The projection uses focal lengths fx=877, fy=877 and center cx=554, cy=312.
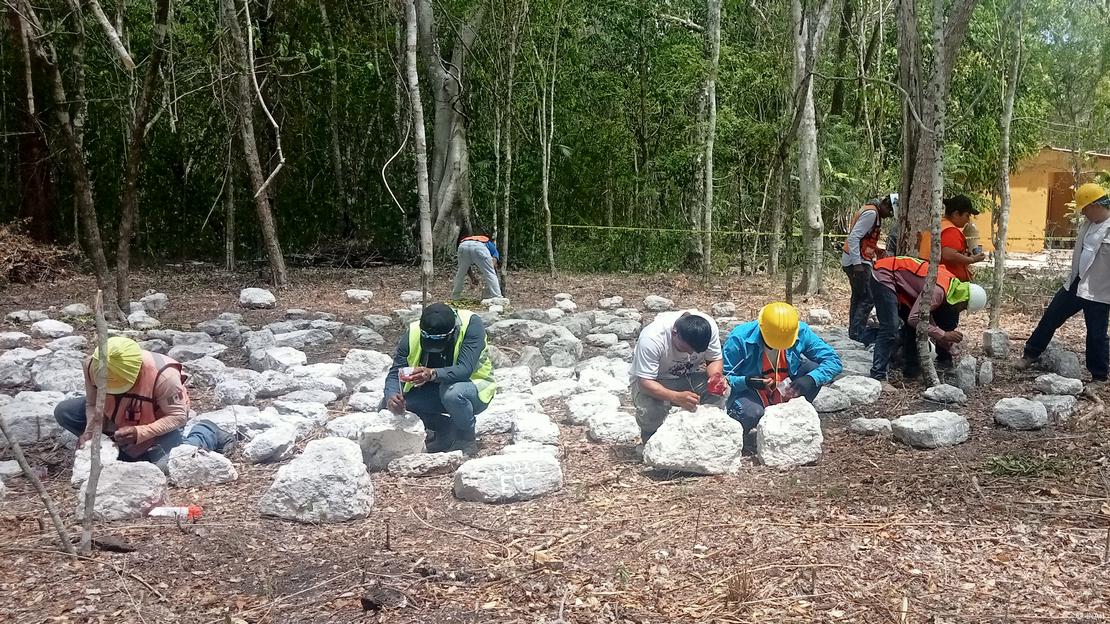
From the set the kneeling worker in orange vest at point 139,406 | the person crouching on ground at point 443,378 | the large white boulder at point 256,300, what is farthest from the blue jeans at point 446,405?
the large white boulder at point 256,300

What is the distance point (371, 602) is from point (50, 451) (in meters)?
2.89

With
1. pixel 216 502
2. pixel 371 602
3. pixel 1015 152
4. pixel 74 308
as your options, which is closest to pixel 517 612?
pixel 371 602

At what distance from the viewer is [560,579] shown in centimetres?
332

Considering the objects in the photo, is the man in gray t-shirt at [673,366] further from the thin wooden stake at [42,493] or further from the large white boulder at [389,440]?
the thin wooden stake at [42,493]

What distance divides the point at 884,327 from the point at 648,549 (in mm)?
3328

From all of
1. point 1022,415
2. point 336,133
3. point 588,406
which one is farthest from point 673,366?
point 336,133

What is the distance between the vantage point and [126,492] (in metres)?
3.93

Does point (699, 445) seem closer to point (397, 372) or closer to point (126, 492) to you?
point (397, 372)

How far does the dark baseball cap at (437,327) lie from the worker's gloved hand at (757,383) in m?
1.73

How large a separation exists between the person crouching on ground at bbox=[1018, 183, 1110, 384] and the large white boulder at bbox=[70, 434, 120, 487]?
6.02 m

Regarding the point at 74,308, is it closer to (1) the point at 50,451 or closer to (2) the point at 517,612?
(1) the point at 50,451

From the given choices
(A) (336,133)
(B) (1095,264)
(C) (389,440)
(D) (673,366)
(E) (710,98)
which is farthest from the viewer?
(A) (336,133)

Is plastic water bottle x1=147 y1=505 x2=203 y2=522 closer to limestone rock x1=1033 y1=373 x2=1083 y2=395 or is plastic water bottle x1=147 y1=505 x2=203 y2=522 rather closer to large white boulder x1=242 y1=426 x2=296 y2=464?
large white boulder x1=242 y1=426 x2=296 y2=464

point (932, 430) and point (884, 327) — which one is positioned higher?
point (884, 327)
